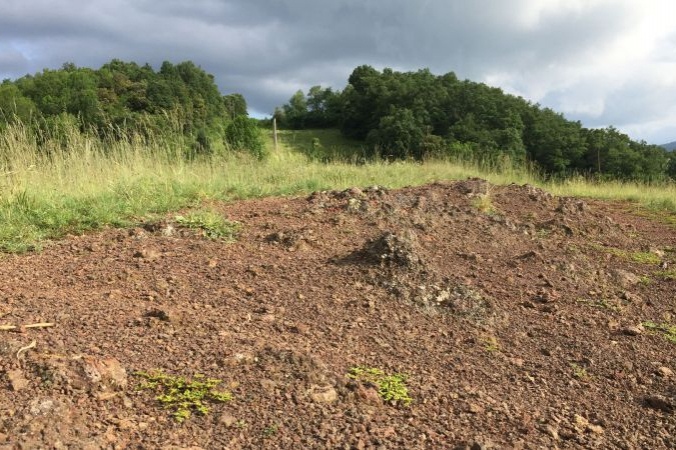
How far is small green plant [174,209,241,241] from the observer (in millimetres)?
3904

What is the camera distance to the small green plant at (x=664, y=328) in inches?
119

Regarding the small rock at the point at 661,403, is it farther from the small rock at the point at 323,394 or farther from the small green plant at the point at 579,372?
the small rock at the point at 323,394

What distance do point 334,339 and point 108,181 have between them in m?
3.74

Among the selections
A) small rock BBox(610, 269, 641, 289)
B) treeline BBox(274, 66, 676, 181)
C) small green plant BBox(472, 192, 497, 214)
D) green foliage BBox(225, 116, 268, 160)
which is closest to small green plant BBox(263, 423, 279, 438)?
small rock BBox(610, 269, 641, 289)

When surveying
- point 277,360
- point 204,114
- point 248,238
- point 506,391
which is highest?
point 204,114

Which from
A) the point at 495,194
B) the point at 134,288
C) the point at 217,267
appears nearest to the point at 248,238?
the point at 217,267

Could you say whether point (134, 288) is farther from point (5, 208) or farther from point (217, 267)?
point (5, 208)

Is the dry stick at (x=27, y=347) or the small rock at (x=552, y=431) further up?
the dry stick at (x=27, y=347)

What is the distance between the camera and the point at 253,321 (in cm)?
260

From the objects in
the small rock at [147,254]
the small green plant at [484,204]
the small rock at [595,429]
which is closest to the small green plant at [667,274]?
the small green plant at [484,204]

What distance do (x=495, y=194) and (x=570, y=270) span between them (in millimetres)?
2894

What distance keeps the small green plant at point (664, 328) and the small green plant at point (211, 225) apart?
2748mm

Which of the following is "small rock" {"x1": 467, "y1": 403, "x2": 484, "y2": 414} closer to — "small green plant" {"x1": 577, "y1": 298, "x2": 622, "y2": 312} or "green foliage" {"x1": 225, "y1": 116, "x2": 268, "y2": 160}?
"small green plant" {"x1": 577, "y1": 298, "x2": 622, "y2": 312}

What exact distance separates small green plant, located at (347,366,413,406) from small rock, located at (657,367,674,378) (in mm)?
1305
